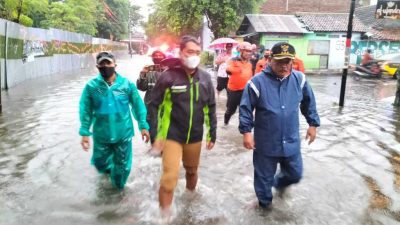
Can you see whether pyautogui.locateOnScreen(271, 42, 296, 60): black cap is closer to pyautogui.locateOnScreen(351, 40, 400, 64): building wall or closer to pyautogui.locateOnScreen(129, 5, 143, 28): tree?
pyautogui.locateOnScreen(351, 40, 400, 64): building wall

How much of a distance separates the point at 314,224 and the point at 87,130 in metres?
2.64

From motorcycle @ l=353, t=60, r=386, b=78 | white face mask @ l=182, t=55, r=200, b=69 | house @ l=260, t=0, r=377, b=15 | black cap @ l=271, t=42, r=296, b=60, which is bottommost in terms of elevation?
motorcycle @ l=353, t=60, r=386, b=78

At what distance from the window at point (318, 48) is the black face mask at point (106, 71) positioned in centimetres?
2590

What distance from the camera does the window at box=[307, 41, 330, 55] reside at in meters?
28.9

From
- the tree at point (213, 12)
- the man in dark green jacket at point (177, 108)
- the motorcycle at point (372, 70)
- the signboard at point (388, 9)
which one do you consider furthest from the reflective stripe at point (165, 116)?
the tree at point (213, 12)

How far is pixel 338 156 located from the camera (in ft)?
22.7

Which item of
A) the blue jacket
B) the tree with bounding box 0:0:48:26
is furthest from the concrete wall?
the blue jacket

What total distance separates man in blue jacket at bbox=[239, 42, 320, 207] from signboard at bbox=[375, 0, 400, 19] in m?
15.8

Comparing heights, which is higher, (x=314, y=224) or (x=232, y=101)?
(x=232, y=101)

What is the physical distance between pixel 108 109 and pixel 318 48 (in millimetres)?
26419

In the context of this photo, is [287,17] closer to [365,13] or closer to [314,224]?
[365,13]

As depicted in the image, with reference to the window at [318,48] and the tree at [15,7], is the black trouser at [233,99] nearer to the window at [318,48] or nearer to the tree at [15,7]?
the tree at [15,7]

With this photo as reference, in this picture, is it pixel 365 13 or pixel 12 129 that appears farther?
pixel 365 13

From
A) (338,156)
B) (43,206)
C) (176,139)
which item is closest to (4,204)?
(43,206)
